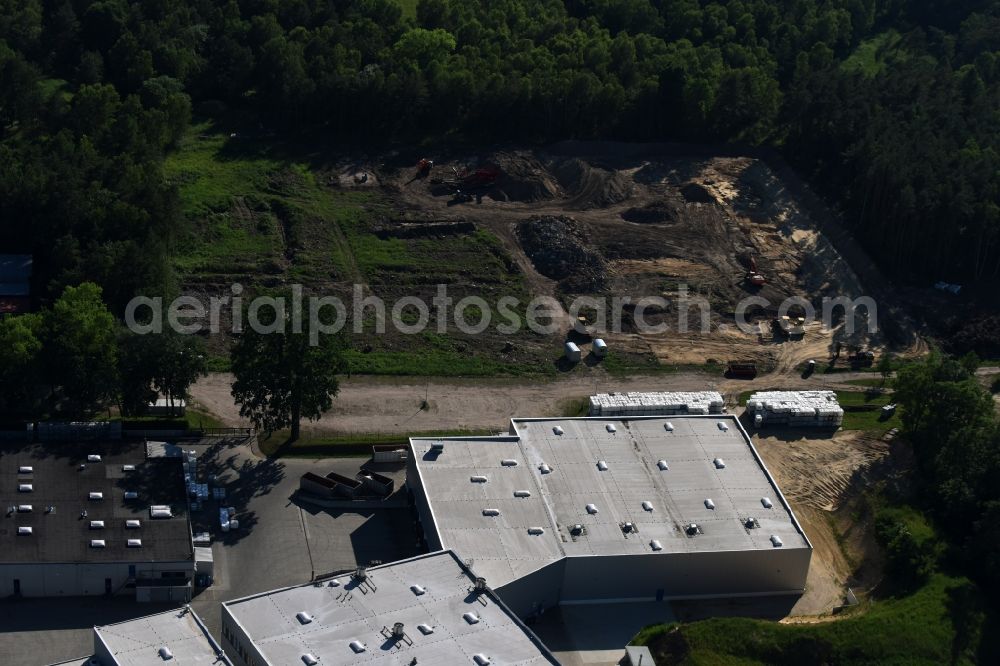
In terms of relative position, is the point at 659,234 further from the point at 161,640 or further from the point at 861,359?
the point at 161,640

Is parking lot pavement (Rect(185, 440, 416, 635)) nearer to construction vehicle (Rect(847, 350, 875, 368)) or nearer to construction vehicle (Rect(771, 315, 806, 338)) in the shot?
construction vehicle (Rect(771, 315, 806, 338))

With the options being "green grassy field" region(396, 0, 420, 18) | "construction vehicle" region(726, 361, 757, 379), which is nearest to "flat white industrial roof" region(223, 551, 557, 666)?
"construction vehicle" region(726, 361, 757, 379)

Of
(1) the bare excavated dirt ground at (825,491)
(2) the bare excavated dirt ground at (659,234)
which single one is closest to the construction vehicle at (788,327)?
(2) the bare excavated dirt ground at (659,234)

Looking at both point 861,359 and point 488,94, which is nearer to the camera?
point 861,359

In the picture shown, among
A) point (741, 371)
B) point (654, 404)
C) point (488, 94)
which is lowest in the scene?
point (741, 371)

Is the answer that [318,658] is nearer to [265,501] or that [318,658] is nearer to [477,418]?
[265,501]

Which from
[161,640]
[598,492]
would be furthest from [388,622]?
[598,492]

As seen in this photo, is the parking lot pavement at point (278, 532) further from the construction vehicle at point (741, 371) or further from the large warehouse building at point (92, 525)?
the construction vehicle at point (741, 371)
